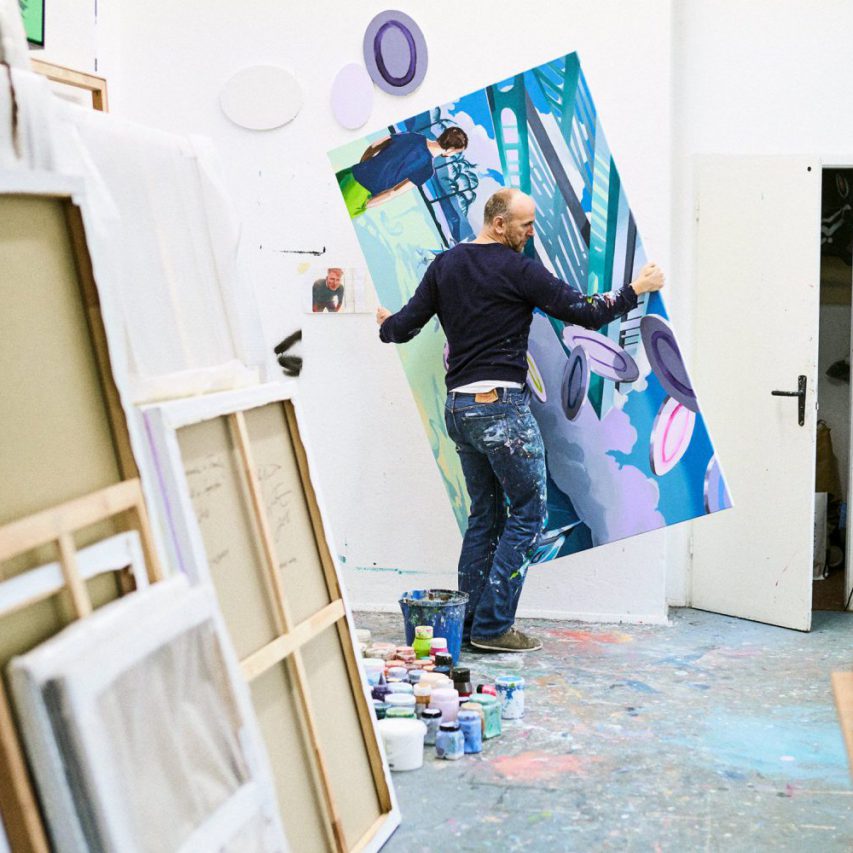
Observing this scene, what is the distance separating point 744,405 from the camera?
5.00m

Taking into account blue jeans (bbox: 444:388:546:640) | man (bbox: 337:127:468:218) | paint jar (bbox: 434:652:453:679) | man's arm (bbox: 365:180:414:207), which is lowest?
paint jar (bbox: 434:652:453:679)

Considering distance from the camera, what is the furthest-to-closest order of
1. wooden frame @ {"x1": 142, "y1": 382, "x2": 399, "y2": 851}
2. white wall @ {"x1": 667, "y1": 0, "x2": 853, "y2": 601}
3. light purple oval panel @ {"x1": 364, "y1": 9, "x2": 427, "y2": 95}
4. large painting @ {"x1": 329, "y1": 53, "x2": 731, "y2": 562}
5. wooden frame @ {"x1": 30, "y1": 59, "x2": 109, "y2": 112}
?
light purple oval panel @ {"x1": 364, "y1": 9, "x2": 427, "y2": 95} < white wall @ {"x1": 667, "y1": 0, "x2": 853, "y2": 601} < large painting @ {"x1": 329, "y1": 53, "x2": 731, "y2": 562} < wooden frame @ {"x1": 30, "y1": 59, "x2": 109, "y2": 112} < wooden frame @ {"x1": 142, "y1": 382, "x2": 399, "y2": 851}

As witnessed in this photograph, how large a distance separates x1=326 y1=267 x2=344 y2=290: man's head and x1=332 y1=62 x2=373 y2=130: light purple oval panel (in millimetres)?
598

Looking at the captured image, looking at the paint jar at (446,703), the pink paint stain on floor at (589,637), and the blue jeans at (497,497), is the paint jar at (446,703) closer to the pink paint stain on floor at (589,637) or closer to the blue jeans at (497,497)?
the blue jeans at (497,497)

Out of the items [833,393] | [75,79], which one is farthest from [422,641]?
[833,393]

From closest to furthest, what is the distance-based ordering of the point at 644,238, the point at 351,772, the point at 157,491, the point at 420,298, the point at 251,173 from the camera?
the point at 157,491
the point at 351,772
the point at 420,298
the point at 644,238
the point at 251,173

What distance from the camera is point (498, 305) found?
4.38 m

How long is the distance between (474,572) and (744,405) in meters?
1.36

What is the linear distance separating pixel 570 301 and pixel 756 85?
55.1 inches

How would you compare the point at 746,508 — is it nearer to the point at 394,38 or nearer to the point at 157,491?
the point at 394,38

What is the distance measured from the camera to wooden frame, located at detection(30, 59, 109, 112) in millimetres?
3227

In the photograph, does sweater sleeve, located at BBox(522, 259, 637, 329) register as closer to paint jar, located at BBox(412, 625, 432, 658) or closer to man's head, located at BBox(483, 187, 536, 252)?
man's head, located at BBox(483, 187, 536, 252)

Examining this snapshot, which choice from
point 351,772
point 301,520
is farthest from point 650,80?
point 351,772

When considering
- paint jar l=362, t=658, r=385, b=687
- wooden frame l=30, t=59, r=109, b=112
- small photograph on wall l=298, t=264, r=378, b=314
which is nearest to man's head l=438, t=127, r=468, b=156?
small photograph on wall l=298, t=264, r=378, b=314
